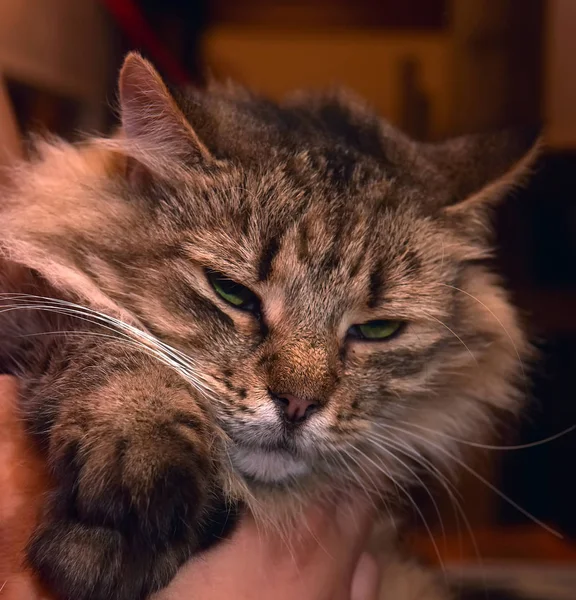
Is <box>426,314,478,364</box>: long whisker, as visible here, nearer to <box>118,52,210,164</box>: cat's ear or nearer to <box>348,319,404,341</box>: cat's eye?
<box>348,319,404,341</box>: cat's eye

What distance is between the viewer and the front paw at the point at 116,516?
0.62 metres

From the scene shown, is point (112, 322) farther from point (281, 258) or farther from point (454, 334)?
point (454, 334)

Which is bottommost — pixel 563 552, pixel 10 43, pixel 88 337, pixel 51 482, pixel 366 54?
pixel 563 552

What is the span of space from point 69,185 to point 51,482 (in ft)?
1.69

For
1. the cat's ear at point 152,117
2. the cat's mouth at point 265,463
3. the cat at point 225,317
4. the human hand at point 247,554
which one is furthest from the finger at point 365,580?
the cat's ear at point 152,117

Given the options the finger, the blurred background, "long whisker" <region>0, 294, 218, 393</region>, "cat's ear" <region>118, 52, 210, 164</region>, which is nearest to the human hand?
the finger

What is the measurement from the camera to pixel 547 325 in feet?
6.17

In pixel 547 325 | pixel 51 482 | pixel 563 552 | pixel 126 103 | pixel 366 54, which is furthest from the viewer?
pixel 366 54

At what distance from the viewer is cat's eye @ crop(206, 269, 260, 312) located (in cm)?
88

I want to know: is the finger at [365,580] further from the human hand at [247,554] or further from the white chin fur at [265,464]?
the white chin fur at [265,464]

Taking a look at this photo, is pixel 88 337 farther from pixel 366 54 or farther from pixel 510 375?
pixel 366 54

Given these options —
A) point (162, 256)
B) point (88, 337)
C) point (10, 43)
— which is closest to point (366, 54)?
point (10, 43)

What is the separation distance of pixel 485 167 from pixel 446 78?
1.26m

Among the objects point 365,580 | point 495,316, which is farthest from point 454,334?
point 365,580
